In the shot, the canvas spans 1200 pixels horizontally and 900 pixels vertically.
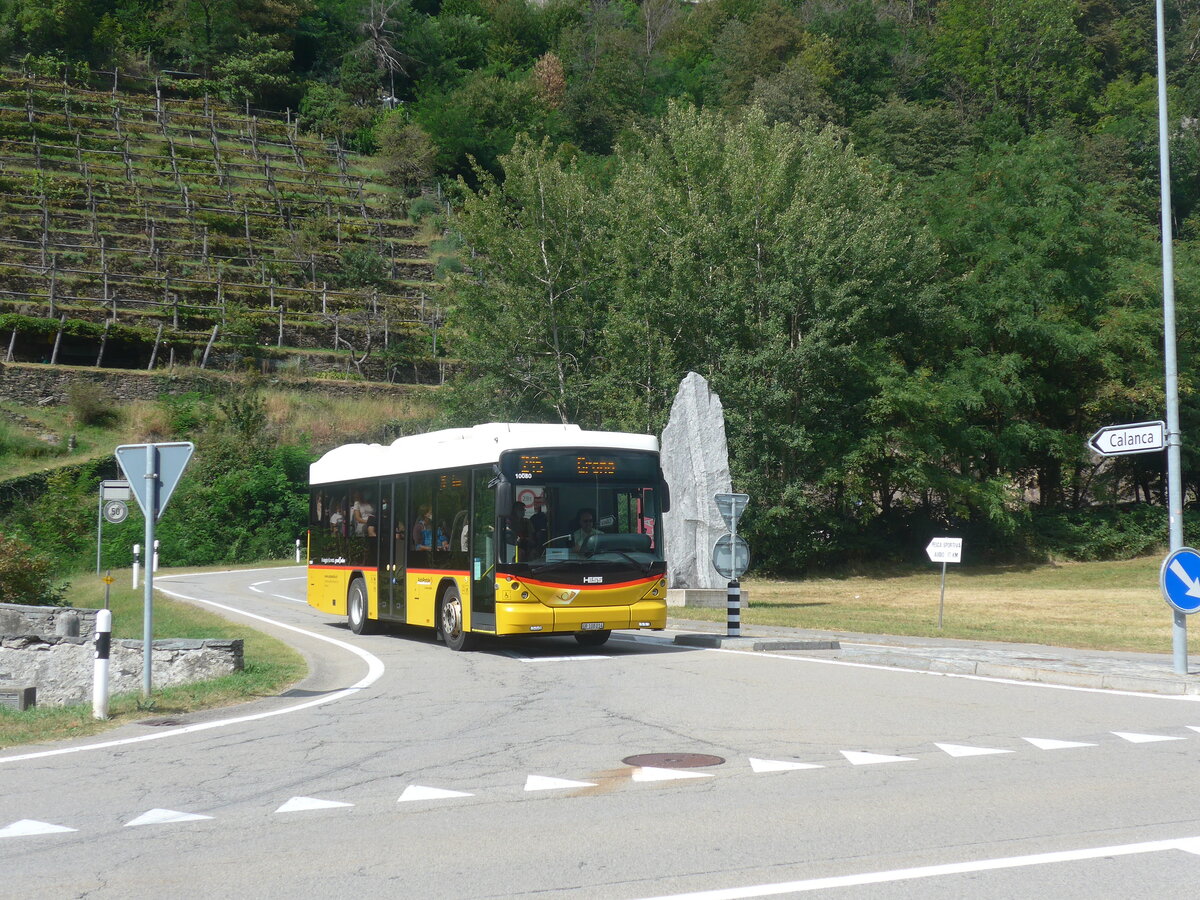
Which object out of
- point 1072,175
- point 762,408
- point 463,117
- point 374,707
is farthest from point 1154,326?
Answer: point 463,117

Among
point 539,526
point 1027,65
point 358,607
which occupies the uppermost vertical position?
point 1027,65

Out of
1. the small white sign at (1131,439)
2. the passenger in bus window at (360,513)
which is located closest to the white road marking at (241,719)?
the passenger in bus window at (360,513)

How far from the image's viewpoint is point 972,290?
46656 millimetres

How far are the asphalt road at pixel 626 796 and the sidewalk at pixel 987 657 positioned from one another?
2.11 feet

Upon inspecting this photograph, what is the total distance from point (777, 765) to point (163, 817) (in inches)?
167

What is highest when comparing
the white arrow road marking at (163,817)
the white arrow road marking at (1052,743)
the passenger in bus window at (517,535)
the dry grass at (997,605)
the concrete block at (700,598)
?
the passenger in bus window at (517,535)

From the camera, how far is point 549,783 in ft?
27.1

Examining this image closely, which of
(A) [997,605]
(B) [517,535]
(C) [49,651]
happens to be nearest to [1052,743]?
(B) [517,535]

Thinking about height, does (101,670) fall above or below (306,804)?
above

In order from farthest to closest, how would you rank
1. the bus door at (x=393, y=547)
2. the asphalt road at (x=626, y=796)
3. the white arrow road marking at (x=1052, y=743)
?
the bus door at (x=393, y=547) < the white arrow road marking at (x=1052, y=743) < the asphalt road at (x=626, y=796)

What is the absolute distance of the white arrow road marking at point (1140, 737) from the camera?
9.80 meters

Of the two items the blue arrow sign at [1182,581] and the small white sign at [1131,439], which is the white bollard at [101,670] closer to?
the small white sign at [1131,439]

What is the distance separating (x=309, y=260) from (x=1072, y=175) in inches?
1658

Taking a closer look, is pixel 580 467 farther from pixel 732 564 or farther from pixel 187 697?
pixel 187 697
